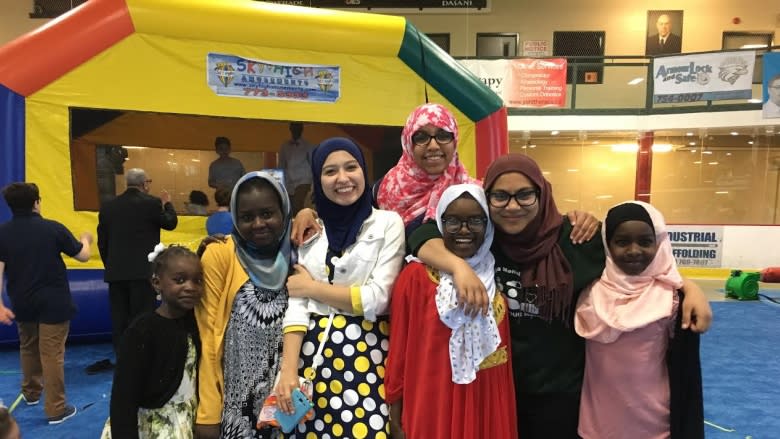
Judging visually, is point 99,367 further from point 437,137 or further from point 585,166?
point 585,166

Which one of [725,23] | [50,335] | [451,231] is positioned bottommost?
[50,335]

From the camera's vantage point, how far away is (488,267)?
5.12ft

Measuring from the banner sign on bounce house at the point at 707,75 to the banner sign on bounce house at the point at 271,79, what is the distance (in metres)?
7.96

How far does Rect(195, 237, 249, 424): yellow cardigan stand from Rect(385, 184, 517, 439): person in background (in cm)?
55

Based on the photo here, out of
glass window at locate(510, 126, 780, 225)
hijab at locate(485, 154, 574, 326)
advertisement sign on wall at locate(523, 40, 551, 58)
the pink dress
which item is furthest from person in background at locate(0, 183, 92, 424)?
advertisement sign on wall at locate(523, 40, 551, 58)

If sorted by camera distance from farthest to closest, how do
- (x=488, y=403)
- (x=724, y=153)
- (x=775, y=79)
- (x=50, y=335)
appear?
(x=724, y=153)
(x=775, y=79)
(x=50, y=335)
(x=488, y=403)

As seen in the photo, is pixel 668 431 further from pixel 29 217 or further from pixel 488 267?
pixel 29 217

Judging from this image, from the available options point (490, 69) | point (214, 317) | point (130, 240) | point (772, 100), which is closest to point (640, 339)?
point (214, 317)

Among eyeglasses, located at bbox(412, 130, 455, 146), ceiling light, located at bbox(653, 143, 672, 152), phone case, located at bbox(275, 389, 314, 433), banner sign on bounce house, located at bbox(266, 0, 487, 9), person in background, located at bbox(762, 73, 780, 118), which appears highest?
banner sign on bounce house, located at bbox(266, 0, 487, 9)

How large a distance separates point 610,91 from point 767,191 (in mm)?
4501

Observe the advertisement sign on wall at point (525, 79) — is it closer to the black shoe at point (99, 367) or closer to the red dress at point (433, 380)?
the black shoe at point (99, 367)

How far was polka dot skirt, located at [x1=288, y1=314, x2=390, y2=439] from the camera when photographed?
151cm

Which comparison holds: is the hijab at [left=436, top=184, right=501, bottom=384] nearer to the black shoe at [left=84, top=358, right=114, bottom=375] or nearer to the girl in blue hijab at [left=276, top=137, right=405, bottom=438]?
the girl in blue hijab at [left=276, top=137, right=405, bottom=438]

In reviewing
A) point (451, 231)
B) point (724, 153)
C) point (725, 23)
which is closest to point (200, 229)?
point (451, 231)
